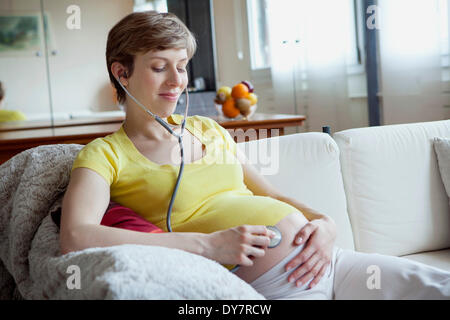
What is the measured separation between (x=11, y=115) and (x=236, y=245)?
198 centimetres

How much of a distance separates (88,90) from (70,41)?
0.28m

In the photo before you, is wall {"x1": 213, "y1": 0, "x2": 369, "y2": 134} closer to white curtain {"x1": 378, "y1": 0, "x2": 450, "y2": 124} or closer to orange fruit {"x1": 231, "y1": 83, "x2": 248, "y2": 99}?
white curtain {"x1": 378, "y1": 0, "x2": 450, "y2": 124}

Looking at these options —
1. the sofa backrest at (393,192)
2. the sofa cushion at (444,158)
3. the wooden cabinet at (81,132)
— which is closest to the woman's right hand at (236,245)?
the sofa backrest at (393,192)

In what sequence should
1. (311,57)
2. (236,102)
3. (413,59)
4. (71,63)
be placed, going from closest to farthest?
(236,102) < (413,59) < (71,63) < (311,57)

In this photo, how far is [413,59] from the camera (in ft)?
7.84

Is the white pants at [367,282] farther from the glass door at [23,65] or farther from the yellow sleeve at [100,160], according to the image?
the glass door at [23,65]

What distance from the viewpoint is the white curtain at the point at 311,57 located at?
285cm

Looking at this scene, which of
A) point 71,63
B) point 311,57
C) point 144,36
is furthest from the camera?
point 311,57

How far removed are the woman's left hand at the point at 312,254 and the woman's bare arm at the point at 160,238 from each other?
11 centimetres

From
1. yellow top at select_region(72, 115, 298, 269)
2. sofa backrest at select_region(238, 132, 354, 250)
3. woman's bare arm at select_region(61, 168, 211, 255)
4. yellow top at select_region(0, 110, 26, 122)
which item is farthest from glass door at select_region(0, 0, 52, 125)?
woman's bare arm at select_region(61, 168, 211, 255)

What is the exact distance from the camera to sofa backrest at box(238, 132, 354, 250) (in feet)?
4.65

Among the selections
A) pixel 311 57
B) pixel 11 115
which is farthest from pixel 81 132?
pixel 311 57

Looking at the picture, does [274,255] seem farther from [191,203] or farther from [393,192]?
[393,192]

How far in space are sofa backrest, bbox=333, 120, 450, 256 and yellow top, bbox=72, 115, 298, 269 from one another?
0.48 meters
